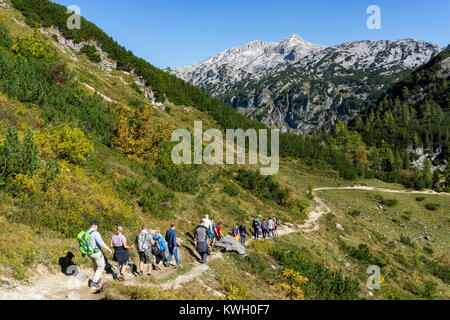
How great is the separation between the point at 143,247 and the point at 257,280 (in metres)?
6.49

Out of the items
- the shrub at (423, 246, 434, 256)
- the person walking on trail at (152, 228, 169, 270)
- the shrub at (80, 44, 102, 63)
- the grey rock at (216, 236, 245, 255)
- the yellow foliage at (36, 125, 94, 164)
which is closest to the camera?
the person walking on trail at (152, 228, 169, 270)

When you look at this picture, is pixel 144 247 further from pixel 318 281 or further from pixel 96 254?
pixel 318 281

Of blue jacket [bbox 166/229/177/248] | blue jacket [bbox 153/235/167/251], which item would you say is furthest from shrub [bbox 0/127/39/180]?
blue jacket [bbox 166/229/177/248]

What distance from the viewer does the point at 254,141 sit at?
3095 inches

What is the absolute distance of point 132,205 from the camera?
15.0 metres

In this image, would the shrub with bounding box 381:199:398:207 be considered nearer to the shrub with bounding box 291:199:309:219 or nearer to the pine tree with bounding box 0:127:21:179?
the shrub with bounding box 291:199:309:219

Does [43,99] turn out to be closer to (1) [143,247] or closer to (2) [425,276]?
(1) [143,247]

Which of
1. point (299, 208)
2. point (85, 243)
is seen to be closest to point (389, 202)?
point (299, 208)

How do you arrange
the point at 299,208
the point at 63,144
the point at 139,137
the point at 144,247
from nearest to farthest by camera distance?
the point at 144,247
the point at 63,144
the point at 139,137
the point at 299,208

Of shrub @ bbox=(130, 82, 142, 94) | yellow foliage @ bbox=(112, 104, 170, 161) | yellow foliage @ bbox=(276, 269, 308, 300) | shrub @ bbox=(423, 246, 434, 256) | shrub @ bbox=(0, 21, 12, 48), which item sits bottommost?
shrub @ bbox=(423, 246, 434, 256)

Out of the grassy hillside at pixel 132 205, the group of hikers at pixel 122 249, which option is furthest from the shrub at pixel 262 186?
the group of hikers at pixel 122 249

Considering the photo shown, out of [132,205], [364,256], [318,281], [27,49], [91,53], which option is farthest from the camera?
[91,53]

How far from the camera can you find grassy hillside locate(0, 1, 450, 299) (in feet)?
31.2

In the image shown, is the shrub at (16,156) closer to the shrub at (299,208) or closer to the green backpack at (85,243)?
the green backpack at (85,243)
